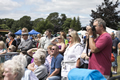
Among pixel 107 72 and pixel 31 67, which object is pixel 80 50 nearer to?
pixel 107 72

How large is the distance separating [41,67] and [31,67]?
0.49m

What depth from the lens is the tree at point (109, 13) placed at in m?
30.8

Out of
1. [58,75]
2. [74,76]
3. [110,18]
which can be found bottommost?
[58,75]

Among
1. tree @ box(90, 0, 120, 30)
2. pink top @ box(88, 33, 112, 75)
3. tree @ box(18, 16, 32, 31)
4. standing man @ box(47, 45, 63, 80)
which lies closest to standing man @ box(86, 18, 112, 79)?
pink top @ box(88, 33, 112, 75)

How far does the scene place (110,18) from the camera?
102 feet

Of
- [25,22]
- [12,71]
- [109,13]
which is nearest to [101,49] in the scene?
[12,71]

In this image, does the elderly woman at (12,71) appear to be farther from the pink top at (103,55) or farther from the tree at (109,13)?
the tree at (109,13)

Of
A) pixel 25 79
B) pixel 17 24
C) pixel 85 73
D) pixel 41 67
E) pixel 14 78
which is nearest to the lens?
Answer: pixel 85 73

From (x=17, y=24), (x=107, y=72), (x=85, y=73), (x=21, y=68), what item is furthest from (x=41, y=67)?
(x=17, y=24)

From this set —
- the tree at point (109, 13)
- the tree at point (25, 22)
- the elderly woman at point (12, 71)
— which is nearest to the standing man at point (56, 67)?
the elderly woman at point (12, 71)

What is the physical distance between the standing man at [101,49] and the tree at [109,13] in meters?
28.6

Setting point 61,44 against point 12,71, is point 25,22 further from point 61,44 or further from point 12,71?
point 12,71

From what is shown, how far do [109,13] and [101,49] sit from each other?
29.8 m

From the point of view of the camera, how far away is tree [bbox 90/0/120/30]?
101ft
